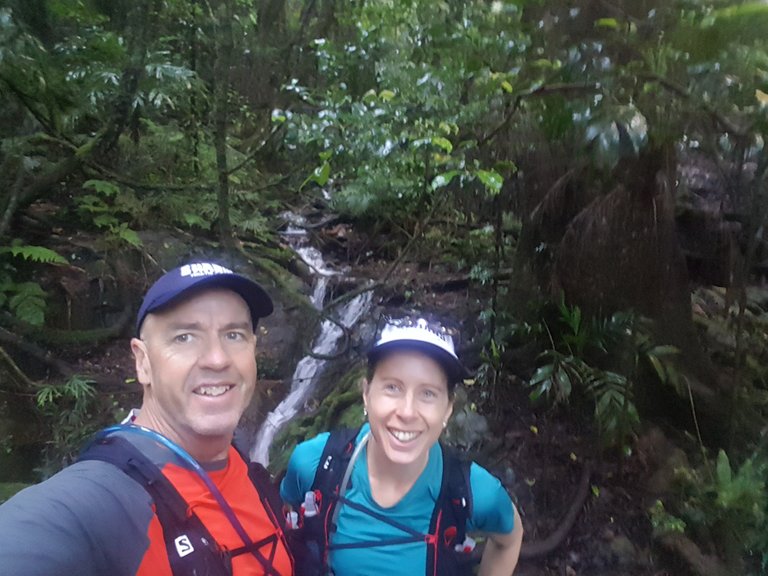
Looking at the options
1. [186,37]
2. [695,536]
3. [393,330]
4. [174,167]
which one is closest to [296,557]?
[393,330]

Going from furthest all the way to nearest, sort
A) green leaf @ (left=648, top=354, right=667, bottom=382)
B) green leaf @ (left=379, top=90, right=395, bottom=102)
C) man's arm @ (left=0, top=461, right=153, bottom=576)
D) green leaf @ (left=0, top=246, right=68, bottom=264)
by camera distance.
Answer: green leaf @ (left=0, top=246, right=68, bottom=264)
green leaf @ (left=648, top=354, right=667, bottom=382)
green leaf @ (left=379, top=90, right=395, bottom=102)
man's arm @ (left=0, top=461, right=153, bottom=576)

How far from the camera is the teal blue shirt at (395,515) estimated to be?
2131 mm

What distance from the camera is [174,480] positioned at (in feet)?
5.79

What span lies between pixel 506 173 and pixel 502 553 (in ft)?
12.6

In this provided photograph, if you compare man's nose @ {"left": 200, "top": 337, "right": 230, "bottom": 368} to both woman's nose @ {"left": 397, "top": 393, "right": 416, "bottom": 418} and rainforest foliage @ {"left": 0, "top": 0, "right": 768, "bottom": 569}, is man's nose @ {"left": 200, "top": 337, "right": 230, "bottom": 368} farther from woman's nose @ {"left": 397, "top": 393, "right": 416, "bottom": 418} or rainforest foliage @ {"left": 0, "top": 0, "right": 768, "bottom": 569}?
rainforest foliage @ {"left": 0, "top": 0, "right": 768, "bottom": 569}

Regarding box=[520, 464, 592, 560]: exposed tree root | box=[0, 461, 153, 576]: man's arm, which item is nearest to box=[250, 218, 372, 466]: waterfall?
box=[520, 464, 592, 560]: exposed tree root

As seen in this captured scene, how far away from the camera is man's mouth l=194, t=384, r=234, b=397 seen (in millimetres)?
1998

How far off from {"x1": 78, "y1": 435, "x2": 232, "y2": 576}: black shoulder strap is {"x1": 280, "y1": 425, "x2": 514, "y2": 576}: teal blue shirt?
22.9 inches

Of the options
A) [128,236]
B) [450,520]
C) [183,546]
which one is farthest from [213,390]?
[128,236]

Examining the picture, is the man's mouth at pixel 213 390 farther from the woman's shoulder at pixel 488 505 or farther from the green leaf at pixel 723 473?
the green leaf at pixel 723 473

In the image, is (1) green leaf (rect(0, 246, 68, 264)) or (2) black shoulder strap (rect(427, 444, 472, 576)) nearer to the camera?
(2) black shoulder strap (rect(427, 444, 472, 576))

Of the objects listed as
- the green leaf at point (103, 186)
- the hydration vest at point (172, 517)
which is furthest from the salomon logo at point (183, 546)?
the green leaf at point (103, 186)

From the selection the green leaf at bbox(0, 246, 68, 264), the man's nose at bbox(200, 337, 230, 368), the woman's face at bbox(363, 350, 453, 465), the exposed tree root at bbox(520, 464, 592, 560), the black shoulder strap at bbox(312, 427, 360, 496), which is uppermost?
the green leaf at bbox(0, 246, 68, 264)

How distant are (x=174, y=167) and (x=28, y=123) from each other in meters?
Answer: 2.30
